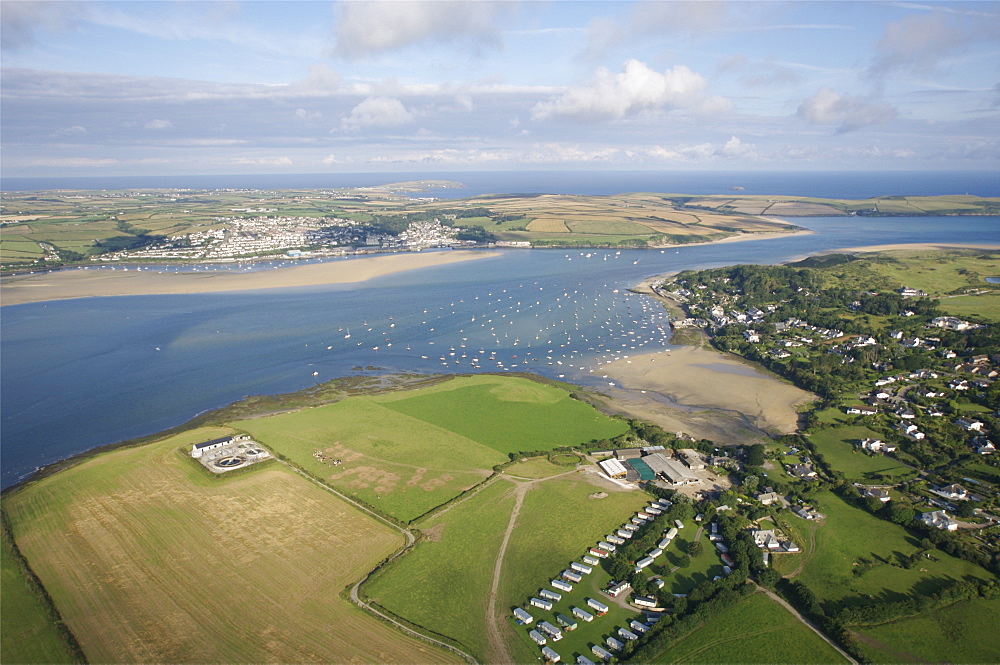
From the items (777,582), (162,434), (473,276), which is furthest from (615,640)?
(473,276)

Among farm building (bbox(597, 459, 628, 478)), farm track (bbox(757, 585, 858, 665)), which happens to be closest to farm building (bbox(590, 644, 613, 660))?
farm track (bbox(757, 585, 858, 665))

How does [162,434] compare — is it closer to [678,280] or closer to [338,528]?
[338,528]

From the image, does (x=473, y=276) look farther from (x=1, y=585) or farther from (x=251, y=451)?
(x=1, y=585)

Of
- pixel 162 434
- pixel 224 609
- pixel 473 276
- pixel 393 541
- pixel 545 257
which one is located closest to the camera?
pixel 224 609

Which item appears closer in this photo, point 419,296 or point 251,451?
point 251,451

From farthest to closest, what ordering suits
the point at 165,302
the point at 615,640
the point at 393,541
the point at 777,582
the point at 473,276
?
1. the point at 473,276
2. the point at 165,302
3. the point at 393,541
4. the point at 777,582
5. the point at 615,640
